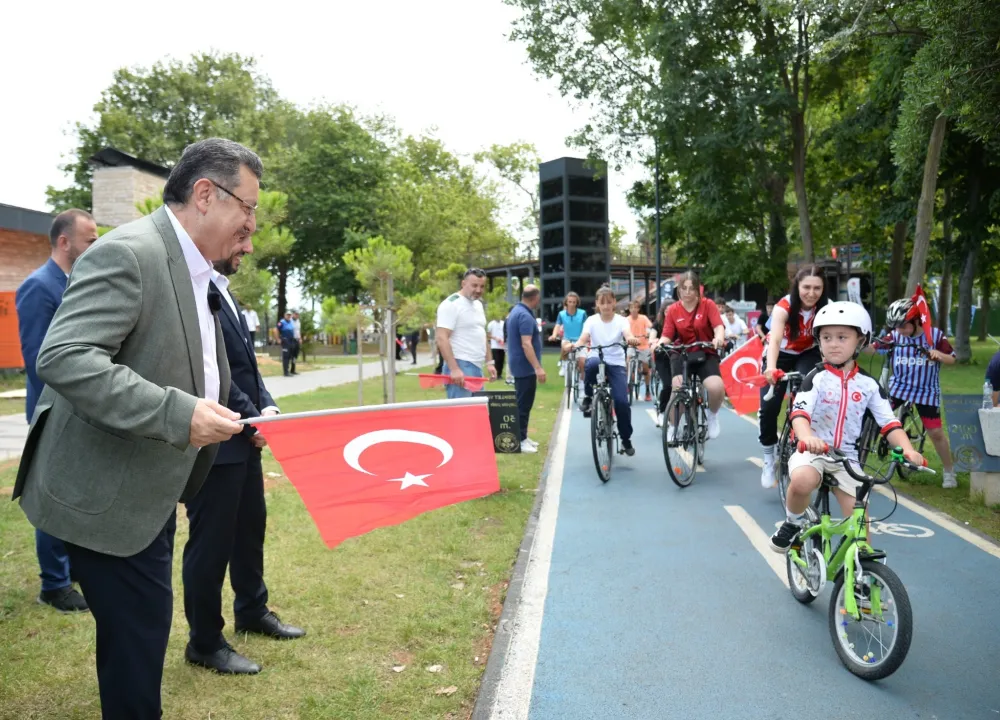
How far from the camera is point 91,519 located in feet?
7.43

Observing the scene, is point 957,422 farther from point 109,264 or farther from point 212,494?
point 109,264

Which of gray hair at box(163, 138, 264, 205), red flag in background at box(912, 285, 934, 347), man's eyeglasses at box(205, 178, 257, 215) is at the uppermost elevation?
Answer: gray hair at box(163, 138, 264, 205)

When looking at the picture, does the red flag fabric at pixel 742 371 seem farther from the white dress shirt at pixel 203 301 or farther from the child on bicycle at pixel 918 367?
the white dress shirt at pixel 203 301

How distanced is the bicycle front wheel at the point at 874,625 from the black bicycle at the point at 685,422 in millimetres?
4063

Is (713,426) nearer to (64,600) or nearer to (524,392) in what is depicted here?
(524,392)

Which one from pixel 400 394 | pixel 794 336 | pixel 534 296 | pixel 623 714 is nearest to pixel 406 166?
pixel 400 394

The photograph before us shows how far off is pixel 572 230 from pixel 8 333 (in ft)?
72.8

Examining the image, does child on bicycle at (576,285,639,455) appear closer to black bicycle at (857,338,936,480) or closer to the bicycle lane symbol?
black bicycle at (857,338,936,480)

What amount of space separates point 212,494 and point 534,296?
7.06m

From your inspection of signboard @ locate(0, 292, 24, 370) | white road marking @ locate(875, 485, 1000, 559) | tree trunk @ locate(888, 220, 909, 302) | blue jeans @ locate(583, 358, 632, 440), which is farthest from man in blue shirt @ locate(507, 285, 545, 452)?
tree trunk @ locate(888, 220, 909, 302)

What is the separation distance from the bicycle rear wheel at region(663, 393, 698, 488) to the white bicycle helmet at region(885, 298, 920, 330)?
2.12m

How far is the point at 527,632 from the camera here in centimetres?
446

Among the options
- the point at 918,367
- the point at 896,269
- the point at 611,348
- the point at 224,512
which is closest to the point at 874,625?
the point at 224,512

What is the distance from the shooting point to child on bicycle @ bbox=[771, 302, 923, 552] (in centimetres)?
430
